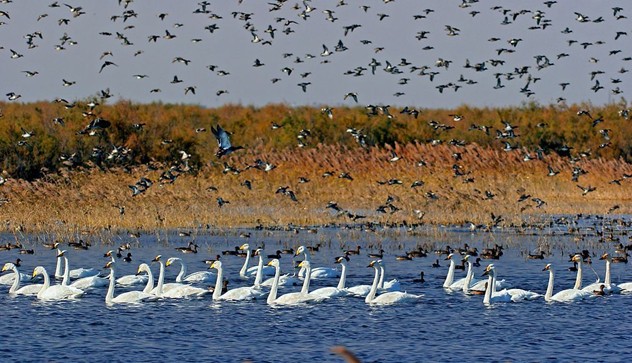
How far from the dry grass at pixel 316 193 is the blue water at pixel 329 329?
10.3 m

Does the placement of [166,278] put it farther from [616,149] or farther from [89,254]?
[616,149]

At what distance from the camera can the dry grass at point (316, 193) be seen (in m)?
37.8

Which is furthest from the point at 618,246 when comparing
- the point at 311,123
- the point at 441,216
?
the point at 311,123

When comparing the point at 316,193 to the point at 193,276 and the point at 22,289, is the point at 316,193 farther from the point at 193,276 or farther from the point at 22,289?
the point at 22,289

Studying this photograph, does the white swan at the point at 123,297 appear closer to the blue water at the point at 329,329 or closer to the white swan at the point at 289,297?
the blue water at the point at 329,329

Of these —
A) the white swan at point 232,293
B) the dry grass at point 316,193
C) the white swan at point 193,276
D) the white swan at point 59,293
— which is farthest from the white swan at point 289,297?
the dry grass at point 316,193

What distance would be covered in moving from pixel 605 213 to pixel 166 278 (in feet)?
63.8

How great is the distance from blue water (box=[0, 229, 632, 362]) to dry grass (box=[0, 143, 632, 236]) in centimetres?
1027

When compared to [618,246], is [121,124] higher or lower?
higher

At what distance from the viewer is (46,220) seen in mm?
36875

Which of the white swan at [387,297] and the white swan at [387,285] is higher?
the white swan at [387,285]

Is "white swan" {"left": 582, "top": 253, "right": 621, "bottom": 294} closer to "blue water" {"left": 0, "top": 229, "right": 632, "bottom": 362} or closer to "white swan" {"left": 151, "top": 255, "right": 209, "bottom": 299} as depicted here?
"blue water" {"left": 0, "top": 229, "right": 632, "bottom": 362}

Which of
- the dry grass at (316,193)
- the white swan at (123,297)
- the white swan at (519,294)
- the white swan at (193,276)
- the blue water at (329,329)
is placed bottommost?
the blue water at (329,329)

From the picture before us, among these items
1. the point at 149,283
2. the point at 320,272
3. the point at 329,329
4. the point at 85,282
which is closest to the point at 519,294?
the point at 329,329
